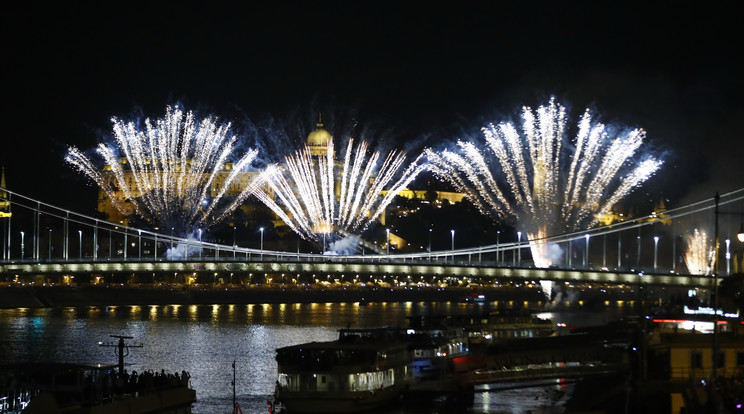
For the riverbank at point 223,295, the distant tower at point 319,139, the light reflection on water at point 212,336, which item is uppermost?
the distant tower at point 319,139

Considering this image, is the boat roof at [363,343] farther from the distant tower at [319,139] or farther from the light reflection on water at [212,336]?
the distant tower at [319,139]

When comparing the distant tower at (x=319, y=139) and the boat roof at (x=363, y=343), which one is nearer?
the boat roof at (x=363, y=343)

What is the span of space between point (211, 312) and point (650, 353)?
3697 cm

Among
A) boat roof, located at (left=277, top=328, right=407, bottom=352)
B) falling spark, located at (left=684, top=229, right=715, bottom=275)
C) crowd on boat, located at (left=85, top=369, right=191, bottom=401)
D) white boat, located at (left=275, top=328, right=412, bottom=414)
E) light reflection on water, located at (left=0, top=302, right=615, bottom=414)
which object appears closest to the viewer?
crowd on boat, located at (left=85, top=369, right=191, bottom=401)

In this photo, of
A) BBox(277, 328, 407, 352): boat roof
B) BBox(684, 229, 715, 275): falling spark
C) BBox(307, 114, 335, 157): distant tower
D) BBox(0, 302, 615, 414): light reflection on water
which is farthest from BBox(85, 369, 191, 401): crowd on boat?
BBox(307, 114, 335, 157): distant tower

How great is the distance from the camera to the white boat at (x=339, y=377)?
24.5 meters

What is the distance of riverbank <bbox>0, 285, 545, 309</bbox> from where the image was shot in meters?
59.1


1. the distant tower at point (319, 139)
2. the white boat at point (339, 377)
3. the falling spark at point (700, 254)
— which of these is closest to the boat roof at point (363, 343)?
the white boat at point (339, 377)

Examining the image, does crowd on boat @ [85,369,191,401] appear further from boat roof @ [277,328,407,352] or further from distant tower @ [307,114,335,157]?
distant tower @ [307,114,335,157]

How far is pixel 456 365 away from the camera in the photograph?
92.8 ft

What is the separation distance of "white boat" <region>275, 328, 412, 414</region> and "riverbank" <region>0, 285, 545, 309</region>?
34.8 m

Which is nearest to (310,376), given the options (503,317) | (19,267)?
(503,317)

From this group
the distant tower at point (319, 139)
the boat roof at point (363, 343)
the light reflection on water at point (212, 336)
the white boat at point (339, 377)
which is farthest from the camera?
the distant tower at point (319, 139)

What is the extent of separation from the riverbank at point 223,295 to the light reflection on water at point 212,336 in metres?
1.36
